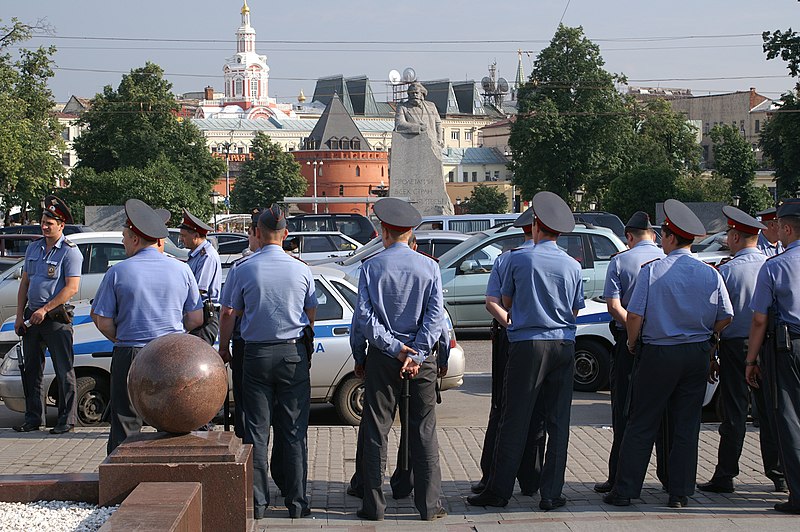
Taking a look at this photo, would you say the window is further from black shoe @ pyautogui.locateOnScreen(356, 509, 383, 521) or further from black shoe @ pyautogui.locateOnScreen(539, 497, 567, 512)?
black shoe @ pyautogui.locateOnScreen(539, 497, 567, 512)

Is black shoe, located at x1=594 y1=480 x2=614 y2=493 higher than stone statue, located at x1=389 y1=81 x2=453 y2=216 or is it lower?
lower

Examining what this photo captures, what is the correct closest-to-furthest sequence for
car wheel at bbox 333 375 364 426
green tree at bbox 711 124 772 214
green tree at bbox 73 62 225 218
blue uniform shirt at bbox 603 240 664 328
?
blue uniform shirt at bbox 603 240 664 328 → car wheel at bbox 333 375 364 426 → green tree at bbox 73 62 225 218 → green tree at bbox 711 124 772 214

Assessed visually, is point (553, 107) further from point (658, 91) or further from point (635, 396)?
point (658, 91)

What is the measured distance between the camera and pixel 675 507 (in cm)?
707

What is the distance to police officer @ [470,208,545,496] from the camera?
287 inches

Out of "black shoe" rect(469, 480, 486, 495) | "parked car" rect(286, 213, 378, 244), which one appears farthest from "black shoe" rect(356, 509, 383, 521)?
"parked car" rect(286, 213, 378, 244)

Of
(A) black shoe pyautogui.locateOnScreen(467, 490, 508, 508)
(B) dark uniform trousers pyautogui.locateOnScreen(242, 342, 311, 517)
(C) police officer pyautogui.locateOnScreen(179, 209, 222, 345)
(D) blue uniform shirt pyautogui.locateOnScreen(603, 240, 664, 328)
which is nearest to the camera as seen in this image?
(B) dark uniform trousers pyautogui.locateOnScreen(242, 342, 311, 517)

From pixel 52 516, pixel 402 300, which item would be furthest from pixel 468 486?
pixel 52 516

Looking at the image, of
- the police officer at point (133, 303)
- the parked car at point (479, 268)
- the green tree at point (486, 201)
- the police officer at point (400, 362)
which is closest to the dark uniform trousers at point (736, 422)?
the police officer at point (400, 362)

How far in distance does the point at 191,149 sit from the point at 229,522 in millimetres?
74512

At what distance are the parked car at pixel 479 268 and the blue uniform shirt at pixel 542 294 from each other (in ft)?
30.5

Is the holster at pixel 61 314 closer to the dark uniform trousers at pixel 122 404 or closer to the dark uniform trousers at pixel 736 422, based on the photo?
the dark uniform trousers at pixel 122 404

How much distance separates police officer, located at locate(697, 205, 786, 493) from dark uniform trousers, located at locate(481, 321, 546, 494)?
4.10 ft

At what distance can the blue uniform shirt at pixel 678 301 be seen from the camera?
7.00 metres
